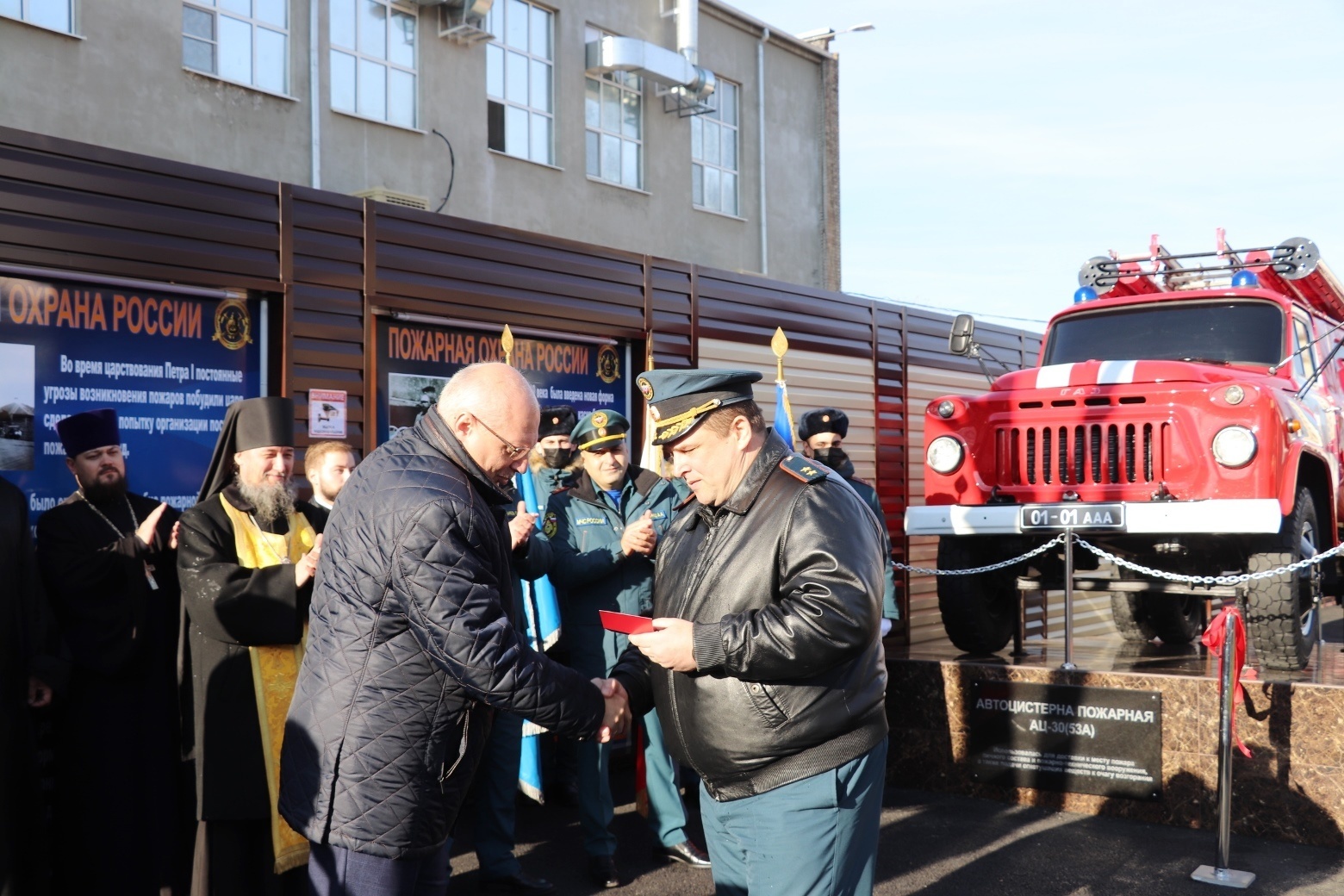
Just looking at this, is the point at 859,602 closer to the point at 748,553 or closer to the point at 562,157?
the point at 748,553

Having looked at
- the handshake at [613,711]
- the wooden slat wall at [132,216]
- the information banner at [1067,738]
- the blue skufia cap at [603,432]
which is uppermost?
the wooden slat wall at [132,216]

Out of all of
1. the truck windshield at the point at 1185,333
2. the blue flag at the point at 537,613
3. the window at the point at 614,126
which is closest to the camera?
the blue flag at the point at 537,613

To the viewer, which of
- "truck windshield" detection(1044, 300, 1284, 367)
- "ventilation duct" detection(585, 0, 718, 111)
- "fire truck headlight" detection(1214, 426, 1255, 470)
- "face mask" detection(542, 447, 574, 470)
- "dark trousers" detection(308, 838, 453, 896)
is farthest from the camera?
"ventilation duct" detection(585, 0, 718, 111)

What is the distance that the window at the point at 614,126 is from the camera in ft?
65.5

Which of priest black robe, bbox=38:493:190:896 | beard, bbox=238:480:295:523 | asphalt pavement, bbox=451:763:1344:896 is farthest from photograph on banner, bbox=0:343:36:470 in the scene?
asphalt pavement, bbox=451:763:1344:896

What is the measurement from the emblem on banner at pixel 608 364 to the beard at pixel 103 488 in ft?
13.1

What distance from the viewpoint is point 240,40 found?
48.9 feet

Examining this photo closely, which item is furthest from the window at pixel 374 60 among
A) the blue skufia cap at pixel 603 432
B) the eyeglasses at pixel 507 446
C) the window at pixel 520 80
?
the eyeglasses at pixel 507 446

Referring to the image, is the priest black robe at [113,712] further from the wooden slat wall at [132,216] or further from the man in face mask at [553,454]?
the man in face mask at [553,454]

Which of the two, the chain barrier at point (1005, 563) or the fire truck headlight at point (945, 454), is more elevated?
the fire truck headlight at point (945, 454)

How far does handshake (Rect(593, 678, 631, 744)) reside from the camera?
3.43 meters

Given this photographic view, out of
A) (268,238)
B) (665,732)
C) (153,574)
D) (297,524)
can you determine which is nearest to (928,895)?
(665,732)

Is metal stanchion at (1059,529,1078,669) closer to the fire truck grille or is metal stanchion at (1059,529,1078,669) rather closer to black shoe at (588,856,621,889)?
the fire truck grille

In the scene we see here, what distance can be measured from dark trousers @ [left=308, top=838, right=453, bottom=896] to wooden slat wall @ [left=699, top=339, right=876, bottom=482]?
21.6ft
